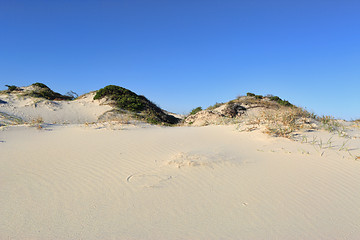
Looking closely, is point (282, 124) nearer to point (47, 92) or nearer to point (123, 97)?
point (123, 97)

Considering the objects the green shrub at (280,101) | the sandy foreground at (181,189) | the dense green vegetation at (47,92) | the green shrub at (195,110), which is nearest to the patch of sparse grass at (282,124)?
the sandy foreground at (181,189)

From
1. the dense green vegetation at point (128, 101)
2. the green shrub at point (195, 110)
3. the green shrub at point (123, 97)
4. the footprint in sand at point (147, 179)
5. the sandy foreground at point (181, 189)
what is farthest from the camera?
the green shrub at point (195, 110)

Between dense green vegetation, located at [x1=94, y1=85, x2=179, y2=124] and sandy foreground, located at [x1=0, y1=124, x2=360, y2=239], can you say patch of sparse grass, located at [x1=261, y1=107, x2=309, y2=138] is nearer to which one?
sandy foreground, located at [x1=0, y1=124, x2=360, y2=239]

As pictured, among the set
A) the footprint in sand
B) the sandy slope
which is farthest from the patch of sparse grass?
the sandy slope

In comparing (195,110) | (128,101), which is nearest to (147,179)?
(128,101)

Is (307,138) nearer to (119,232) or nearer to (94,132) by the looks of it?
(119,232)

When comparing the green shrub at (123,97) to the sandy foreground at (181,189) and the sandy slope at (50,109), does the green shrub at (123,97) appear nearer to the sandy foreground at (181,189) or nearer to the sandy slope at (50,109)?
the sandy slope at (50,109)

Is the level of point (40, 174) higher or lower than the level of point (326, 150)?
lower

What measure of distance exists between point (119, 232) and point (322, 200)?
7.63ft

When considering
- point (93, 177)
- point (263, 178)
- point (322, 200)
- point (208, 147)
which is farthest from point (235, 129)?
point (93, 177)

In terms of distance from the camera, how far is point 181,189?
304 centimetres

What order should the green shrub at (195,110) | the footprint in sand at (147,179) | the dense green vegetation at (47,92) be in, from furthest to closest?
the dense green vegetation at (47,92)
the green shrub at (195,110)
the footprint in sand at (147,179)

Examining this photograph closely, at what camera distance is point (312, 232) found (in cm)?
220

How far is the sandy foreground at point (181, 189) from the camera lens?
2217mm
